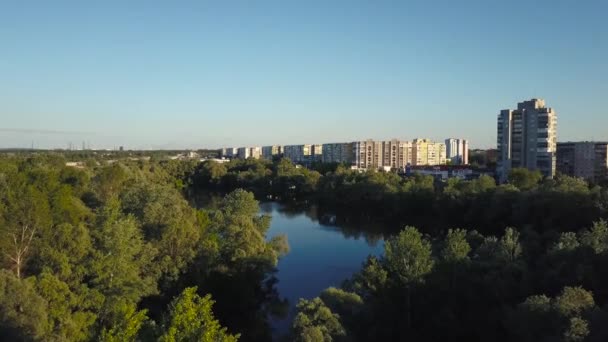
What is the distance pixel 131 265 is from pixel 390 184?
93.5 ft

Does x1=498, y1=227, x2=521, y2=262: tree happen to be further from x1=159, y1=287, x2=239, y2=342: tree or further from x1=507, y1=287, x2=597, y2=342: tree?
x1=159, y1=287, x2=239, y2=342: tree

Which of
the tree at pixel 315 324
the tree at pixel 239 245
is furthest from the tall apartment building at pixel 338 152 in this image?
the tree at pixel 315 324

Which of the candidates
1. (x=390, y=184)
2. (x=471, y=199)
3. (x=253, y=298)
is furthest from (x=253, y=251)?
(x=390, y=184)

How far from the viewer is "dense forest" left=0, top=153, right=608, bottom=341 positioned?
30.1 feet

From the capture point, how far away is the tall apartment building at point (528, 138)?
41.0 meters

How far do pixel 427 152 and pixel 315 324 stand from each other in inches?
2840

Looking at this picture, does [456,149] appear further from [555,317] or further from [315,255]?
[555,317]

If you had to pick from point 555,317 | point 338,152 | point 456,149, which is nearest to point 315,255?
point 555,317

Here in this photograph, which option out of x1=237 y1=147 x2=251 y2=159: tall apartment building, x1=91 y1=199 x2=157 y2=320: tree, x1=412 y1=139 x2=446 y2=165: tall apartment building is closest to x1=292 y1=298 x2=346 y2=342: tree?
x1=91 y1=199 x2=157 y2=320: tree

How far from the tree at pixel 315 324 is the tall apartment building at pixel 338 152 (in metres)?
69.3

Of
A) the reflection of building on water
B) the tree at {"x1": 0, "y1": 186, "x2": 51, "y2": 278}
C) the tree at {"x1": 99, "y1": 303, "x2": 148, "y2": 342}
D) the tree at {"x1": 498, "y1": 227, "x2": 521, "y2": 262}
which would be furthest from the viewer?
the reflection of building on water

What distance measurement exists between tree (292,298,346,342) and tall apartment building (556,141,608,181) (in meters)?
42.4

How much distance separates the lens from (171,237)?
1636cm

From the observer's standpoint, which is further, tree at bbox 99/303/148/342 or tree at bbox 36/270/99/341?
tree at bbox 36/270/99/341
